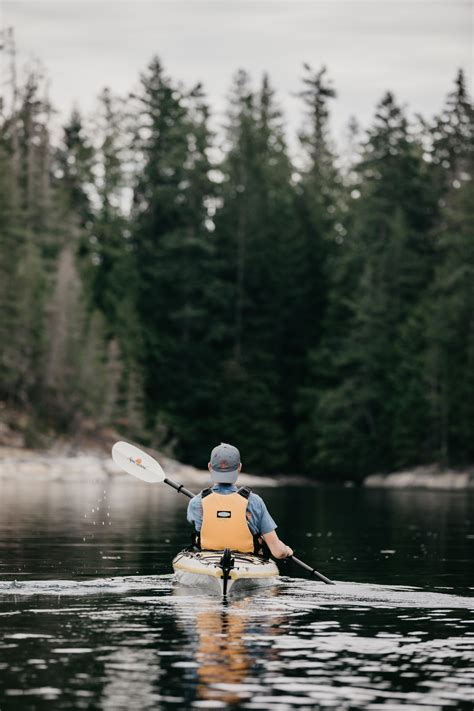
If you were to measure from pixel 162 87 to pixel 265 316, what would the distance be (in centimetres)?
1816

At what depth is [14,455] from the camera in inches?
2911

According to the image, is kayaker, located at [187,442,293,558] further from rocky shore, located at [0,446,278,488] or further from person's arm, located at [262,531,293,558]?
rocky shore, located at [0,446,278,488]

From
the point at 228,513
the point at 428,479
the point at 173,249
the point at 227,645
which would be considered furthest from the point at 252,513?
the point at 173,249

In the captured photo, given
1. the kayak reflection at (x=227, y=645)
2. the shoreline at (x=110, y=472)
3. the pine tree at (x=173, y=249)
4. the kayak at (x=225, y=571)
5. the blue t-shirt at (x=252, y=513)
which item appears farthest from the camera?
the pine tree at (x=173, y=249)

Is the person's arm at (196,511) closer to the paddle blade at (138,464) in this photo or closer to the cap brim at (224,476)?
the cap brim at (224,476)

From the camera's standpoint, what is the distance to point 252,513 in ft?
60.0

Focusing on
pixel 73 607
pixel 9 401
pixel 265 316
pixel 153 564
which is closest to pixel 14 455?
pixel 9 401

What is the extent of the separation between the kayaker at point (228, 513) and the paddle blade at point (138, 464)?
12.4 ft

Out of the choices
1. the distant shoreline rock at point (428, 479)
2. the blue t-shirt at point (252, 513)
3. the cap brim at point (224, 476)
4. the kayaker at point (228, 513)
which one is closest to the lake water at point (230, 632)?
the kayaker at point (228, 513)

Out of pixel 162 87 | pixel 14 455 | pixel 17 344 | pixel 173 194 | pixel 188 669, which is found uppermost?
pixel 162 87

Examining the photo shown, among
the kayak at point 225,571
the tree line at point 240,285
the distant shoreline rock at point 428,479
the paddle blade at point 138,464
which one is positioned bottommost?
the kayak at point 225,571

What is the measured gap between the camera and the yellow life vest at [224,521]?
18062 mm

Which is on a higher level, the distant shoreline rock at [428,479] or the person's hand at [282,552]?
the distant shoreline rock at [428,479]

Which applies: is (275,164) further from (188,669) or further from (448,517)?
(188,669)
